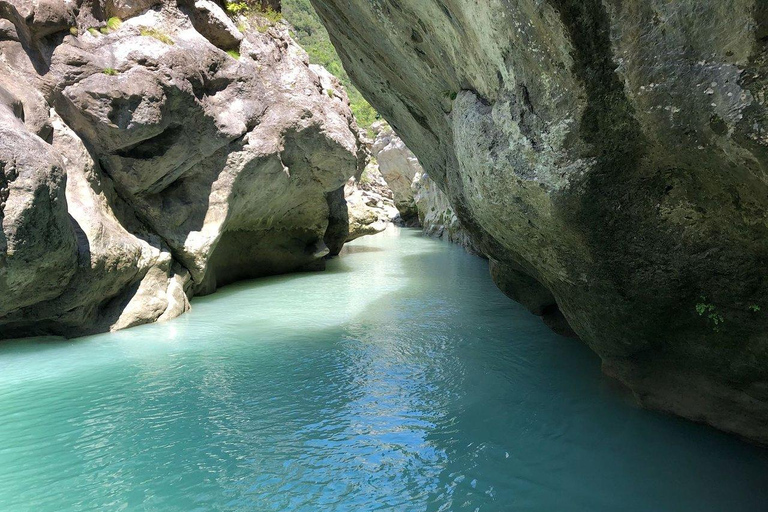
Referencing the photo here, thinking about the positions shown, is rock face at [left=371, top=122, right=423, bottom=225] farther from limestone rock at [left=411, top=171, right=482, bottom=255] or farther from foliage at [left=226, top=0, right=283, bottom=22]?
foliage at [left=226, top=0, right=283, bottom=22]

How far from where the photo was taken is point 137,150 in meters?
10.7

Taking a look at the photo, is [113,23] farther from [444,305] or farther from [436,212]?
[436,212]

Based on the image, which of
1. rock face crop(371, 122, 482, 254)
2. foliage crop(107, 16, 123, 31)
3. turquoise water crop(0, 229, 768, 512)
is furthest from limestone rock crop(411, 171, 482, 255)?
turquoise water crop(0, 229, 768, 512)

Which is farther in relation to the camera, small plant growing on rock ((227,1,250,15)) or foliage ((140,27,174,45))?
small plant growing on rock ((227,1,250,15))

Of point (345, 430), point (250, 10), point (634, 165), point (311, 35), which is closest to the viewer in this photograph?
point (634, 165)

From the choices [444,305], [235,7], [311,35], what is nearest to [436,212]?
[235,7]

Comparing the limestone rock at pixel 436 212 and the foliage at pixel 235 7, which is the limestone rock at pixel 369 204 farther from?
the foliage at pixel 235 7

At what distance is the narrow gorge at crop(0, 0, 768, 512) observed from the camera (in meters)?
3.67

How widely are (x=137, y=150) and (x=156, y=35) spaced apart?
256 centimetres

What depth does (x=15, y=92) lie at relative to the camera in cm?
868

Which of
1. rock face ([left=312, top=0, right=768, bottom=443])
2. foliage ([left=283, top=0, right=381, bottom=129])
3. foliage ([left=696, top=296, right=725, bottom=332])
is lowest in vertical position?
foliage ([left=696, top=296, right=725, bottom=332])

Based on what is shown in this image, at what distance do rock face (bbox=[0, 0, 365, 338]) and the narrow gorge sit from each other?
56mm

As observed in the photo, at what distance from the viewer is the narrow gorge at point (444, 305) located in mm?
3668

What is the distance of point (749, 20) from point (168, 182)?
36.4 ft
